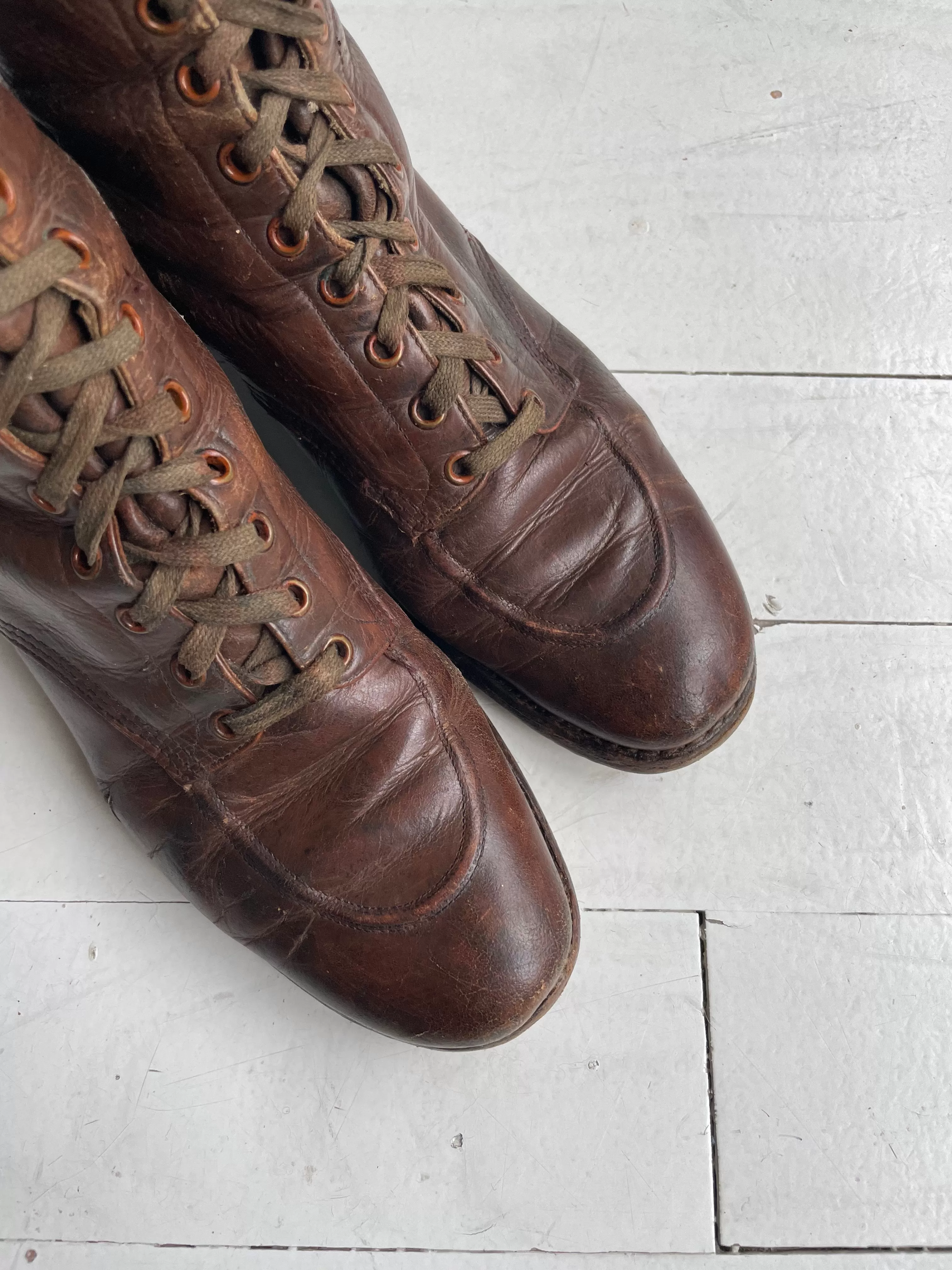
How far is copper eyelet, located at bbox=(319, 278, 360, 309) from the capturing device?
782 millimetres

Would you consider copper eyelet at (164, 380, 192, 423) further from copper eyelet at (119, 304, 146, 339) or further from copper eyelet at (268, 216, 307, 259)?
copper eyelet at (268, 216, 307, 259)

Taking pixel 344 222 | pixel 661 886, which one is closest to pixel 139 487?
pixel 344 222

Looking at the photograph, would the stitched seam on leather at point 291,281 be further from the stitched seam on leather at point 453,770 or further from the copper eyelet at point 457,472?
the stitched seam on leather at point 453,770

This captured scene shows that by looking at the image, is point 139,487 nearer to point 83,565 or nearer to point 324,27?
point 83,565

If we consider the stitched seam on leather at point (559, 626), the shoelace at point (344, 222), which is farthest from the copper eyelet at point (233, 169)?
the stitched seam on leather at point (559, 626)

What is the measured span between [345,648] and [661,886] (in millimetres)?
434

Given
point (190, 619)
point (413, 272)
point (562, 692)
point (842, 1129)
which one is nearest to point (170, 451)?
point (190, 619)

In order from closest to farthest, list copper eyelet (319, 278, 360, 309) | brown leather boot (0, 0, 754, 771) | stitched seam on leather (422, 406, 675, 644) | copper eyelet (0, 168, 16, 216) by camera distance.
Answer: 1. copper eyelet (0, 168, 16, 216)
2. brown leather boot (0, 0, 754, 771)
3. copper eyelet (319, 278, 360, 309)
4. stitched seam on leather (422, 406, 675, 644)

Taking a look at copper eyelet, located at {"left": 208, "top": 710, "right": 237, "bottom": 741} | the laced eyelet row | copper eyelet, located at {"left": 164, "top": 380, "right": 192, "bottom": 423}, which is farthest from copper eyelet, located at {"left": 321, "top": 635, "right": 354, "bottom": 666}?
copper eyelet, located at {"left": 164, "top": 380, "right": 192, "bottom": 423}

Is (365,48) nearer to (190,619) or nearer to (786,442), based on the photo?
(786,442)

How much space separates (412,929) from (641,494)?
17.7 inches

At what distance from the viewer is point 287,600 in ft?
2.55

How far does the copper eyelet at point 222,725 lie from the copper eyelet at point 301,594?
0.10m

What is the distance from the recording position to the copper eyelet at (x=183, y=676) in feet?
2.58
